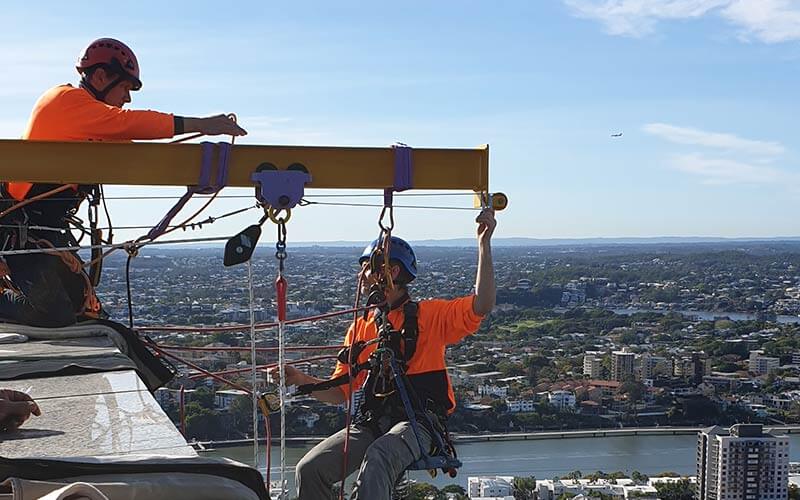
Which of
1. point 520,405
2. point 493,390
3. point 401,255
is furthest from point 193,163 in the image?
point 493,390

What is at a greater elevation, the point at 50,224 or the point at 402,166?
the point at 402,166

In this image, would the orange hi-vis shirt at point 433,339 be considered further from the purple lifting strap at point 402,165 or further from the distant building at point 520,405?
the distant building at point 520,405

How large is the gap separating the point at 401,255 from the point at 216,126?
0.84 metres

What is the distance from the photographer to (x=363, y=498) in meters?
2.84

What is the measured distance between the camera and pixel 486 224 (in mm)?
2873

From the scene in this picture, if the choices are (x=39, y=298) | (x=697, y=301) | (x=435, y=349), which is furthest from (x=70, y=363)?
(x=697, y=301)

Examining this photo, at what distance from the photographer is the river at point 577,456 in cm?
2588

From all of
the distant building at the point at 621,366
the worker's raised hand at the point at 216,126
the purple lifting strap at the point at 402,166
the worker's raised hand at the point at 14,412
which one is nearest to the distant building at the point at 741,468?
the distant building at the point at 621,366

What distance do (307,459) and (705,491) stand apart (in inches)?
882

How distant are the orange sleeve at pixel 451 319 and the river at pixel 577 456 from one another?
21.9 meters

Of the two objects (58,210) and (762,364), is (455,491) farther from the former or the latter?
(762,364)

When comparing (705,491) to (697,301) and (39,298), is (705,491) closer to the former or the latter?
(39,298)

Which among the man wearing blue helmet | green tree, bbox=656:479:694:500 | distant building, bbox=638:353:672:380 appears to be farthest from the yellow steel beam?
distant building, bbox=638:353:672:380

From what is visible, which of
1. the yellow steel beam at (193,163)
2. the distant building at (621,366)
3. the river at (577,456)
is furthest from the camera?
the distant building at (621,366)
